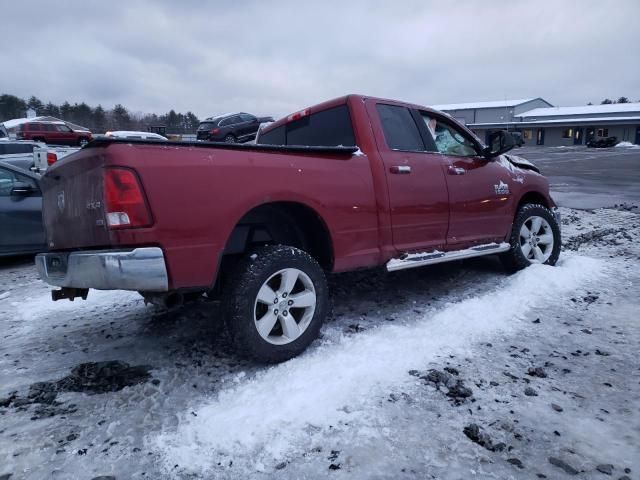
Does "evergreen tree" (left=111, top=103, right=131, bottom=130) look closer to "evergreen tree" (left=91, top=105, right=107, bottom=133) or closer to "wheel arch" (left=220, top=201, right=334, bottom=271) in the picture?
"evergreen tree" (left=91, top=105, right=107, bottom=133)

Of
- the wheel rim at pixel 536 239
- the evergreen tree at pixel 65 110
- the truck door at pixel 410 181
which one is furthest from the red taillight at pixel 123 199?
the evergreen tree at pixel 65 110

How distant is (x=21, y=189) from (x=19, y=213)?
353mm

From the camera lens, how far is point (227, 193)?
2688 mm

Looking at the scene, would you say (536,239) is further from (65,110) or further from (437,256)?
(65,110)

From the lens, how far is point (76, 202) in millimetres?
2768

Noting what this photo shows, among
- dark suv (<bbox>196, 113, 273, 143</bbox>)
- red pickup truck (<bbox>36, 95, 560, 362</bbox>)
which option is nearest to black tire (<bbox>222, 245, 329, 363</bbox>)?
red pickup truck (<bbox>36, 95, 560, 362</bbox>)

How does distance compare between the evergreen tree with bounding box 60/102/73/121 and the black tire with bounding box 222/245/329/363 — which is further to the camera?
the evergreen tree with bounding box 60/102/73/121

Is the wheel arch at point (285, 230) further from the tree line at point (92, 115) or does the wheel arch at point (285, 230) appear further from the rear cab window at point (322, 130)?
the tree line at point (92, 115)

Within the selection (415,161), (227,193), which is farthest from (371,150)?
(227,193)

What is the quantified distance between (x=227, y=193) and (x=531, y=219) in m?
3.89

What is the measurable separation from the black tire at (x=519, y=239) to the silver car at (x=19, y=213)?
6.35 metres

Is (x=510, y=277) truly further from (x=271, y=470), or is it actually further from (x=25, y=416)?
(x=25, y=416)

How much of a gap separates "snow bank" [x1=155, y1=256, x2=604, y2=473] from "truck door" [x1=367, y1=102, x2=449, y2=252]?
717 mm

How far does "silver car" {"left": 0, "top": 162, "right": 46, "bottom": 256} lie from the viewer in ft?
19.7
